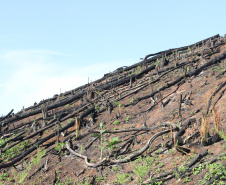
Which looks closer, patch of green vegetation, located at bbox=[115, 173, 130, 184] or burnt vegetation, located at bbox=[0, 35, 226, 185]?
burnt vegetation, located at bbox=[0, 35, 226, 185]

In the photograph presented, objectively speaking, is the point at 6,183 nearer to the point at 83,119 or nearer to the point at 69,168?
the point at 69,168

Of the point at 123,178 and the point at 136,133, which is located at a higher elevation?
the point at 136,133

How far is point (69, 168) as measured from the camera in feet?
26.3

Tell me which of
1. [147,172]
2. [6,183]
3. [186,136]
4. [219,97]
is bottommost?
[6,183]

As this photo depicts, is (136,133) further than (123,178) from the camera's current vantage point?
Yes

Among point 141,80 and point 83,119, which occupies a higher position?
point 141,80

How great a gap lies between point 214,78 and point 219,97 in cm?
245

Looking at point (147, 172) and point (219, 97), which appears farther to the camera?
point (219, 97)

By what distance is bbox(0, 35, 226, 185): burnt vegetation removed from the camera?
5961 mm

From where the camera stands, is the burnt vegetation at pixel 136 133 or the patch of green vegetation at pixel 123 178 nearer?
the burnt vegetation at pixel 136 133

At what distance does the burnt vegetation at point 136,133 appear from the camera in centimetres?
596

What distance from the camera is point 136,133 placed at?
337 inches

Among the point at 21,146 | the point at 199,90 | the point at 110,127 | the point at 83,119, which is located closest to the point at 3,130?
the point at 21,146

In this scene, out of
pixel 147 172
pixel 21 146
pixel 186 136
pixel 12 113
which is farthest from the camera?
pixel 12 113
